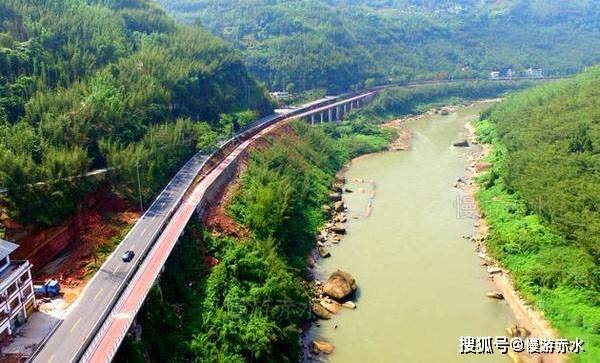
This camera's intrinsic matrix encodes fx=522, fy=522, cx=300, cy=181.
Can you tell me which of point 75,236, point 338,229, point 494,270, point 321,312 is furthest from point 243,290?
point 494,270

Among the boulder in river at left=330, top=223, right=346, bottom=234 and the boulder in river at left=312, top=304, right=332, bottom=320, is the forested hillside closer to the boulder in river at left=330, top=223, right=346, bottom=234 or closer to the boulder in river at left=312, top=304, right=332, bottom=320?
Result: the boulder in river at left=330, top=223, right=346, bottom=234

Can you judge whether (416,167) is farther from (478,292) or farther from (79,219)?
(79,219)

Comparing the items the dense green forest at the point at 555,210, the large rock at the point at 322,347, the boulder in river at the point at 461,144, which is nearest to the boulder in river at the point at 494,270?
the dense green forest at the point at 555,210

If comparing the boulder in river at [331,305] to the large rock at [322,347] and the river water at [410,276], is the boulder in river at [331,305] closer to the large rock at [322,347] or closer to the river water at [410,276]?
the river water at [410,276]

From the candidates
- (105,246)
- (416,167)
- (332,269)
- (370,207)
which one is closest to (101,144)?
(105,246)

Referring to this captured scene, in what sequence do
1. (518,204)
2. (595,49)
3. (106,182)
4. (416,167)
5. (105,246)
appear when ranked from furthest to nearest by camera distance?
→ (595,49)
(416,167)
(518,204)
(106,182)
(105,246)

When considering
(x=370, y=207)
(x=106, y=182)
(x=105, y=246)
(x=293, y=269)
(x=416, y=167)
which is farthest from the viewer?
(x=416, y=167)

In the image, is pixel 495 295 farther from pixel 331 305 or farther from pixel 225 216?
pixel 225 216
